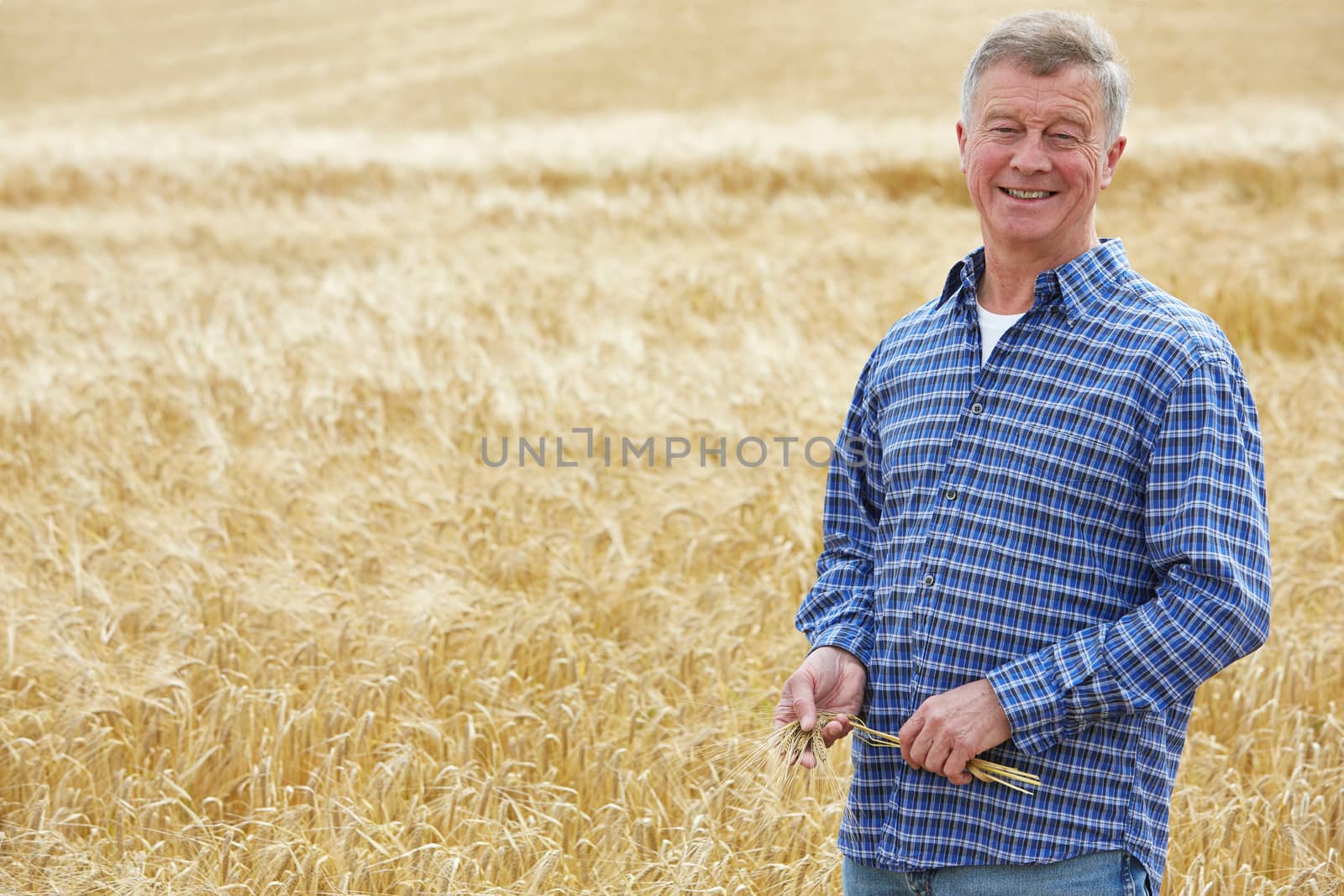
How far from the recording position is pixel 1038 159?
1778 millimetres

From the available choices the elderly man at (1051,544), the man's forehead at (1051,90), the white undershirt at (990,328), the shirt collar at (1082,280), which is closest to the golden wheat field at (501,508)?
the elderly man at (1051,544)

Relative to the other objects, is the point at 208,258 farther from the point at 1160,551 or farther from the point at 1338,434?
the point at 1160,551

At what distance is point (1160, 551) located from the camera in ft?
5.57

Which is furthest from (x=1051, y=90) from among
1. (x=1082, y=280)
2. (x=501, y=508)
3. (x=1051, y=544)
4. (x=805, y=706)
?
(x=501, y=508)

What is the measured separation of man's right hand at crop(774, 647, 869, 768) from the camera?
6.24 feet

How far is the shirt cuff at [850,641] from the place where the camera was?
6.47 feet

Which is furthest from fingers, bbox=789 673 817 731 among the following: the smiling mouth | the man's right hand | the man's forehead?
the man's forehead

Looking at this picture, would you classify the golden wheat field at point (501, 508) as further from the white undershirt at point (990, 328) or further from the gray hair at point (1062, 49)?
the gray hair at point (1062, 49)

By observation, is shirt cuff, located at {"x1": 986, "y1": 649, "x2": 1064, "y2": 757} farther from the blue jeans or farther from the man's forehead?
the man's forehead

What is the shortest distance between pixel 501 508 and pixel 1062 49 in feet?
11.8

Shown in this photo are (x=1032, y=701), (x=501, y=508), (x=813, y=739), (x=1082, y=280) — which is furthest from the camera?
(x=501, y=508)

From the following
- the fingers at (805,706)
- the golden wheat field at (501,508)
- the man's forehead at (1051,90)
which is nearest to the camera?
the man's forehead at (1051,90)

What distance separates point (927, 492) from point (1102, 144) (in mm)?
566

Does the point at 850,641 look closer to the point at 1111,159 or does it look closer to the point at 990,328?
the point at 990,328
